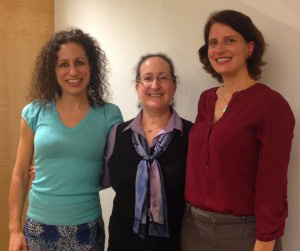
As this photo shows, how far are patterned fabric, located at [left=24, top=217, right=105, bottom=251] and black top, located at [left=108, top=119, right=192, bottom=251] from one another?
4.5 inches

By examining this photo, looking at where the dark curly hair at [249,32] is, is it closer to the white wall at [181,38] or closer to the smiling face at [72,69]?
the white wall at [181,38]

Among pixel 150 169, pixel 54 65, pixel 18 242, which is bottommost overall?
pixel 18 242

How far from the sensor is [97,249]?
1598 millimetres

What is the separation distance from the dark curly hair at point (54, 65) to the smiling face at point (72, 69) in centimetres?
3

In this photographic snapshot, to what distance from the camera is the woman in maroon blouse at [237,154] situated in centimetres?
114

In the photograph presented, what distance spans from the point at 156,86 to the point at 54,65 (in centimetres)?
52

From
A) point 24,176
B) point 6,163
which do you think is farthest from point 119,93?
point 6,163

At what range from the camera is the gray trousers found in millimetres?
1249

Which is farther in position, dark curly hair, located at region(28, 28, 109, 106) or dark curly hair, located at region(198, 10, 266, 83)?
dark curly hair, located at region(28, 28, 109, 106)

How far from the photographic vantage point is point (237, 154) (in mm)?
1214

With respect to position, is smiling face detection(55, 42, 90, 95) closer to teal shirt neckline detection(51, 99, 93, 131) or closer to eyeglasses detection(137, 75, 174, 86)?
teal shirt neckline detection(51, 99, 93, 131)

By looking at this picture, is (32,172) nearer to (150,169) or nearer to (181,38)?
(150,169)

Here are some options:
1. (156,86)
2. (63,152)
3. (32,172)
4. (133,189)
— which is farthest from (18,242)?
(156,86)

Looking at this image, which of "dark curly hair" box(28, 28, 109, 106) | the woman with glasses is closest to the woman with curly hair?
"dark curly hair" box(28, 28, 109, 106)
